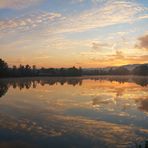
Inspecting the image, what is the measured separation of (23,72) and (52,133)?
103m

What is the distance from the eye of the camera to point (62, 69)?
146 meters

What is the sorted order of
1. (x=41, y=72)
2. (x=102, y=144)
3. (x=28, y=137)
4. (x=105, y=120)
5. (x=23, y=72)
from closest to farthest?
(x=102, y=144) → (x=28, y=137) → (x=105, y=120) → (x=23, y=72) → (x=41, y=72)

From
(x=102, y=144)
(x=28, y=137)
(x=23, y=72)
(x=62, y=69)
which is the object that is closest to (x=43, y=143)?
(x=28, y=137)

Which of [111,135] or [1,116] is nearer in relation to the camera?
[111,135]

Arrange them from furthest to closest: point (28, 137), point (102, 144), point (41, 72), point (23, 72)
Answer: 1. point (41, 72)
2. point (23, 72)
3. point (28, 137)
4. point (102, 144)

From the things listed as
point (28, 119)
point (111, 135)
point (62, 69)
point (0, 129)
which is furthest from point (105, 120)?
point (62, 69)

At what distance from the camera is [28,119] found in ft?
56.7

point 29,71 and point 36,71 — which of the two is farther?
point 36,71

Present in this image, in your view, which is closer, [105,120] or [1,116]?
[105,120]

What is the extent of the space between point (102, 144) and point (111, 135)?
1.60 metres

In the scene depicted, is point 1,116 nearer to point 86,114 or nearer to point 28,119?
point 28,119

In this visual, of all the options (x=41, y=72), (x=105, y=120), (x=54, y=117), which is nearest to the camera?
(x=105, y=120)

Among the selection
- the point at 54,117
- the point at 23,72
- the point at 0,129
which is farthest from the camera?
the point at 23,72

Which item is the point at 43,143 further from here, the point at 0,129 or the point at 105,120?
the point at 105,120
